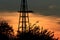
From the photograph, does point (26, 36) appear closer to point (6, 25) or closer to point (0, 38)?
point (0, 38)

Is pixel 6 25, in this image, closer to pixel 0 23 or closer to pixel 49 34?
pixel 0 23

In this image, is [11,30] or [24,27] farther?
[11,30]

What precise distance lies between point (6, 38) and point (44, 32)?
22.0ft

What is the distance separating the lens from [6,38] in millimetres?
65125

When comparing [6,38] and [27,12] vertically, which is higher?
[27,12]

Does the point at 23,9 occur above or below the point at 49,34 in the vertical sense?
above

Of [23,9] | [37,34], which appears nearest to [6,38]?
[37,34]

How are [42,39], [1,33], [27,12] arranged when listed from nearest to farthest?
[27,12] < [42,39] < [1,33]

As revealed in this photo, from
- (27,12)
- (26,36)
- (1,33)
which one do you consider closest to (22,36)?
(26,36)

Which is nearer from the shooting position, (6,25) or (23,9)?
(23,9)

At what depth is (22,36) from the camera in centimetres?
5859

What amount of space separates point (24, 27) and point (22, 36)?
7.61ft

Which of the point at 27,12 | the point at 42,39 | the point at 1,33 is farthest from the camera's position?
the point at 1,33

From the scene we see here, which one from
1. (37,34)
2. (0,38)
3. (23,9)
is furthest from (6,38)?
(23,9)
